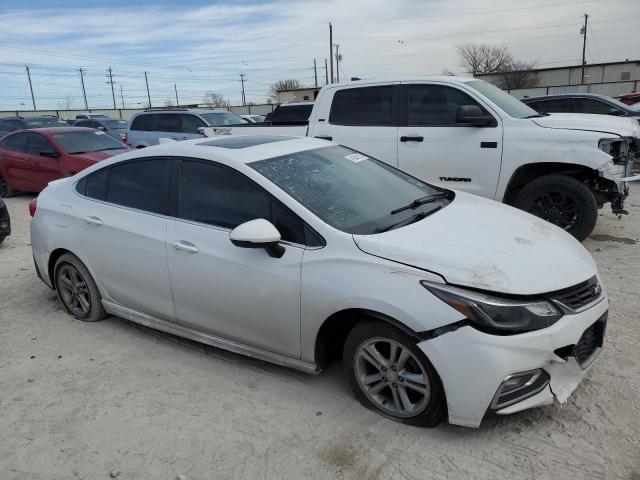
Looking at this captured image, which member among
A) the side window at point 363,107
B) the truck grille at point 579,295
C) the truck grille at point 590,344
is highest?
the side window at point 363,107

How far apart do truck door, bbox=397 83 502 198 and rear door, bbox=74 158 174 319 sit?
3.68m

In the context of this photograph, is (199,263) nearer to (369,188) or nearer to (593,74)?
(369,188)

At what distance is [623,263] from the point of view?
5430 millimetres

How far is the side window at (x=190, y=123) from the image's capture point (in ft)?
42.8

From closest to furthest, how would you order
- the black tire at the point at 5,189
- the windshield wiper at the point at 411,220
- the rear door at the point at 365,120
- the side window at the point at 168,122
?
1. the windshield wiper at the point at 411,220
2. the rear door at the point at 365,120
3. the black tire at the point at 5,189
4. the side window at the point at 168,122

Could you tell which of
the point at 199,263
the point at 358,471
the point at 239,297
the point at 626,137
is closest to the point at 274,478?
the point at 358,471

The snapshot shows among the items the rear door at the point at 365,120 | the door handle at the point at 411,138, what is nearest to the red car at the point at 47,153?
the rear door at the point at 365,120

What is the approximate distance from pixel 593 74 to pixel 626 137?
55.0 metres

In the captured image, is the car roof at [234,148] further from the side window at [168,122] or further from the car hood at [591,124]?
the side window at [168,122]

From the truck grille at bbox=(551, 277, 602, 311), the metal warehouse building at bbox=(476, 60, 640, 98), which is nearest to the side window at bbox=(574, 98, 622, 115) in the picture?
the truck grille at bbox=(551, 277, 602, 311)

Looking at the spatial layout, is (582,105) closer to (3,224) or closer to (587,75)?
(3,224)

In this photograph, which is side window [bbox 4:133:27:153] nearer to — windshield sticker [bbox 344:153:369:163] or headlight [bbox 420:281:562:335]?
windshield sticker [bbox 344:153:369:163]

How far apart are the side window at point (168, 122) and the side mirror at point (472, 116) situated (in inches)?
351

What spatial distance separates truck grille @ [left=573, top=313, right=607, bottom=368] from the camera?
2.86 meters
